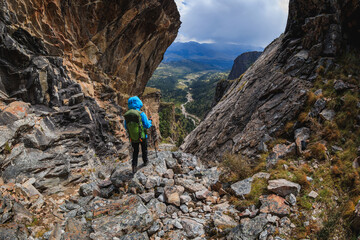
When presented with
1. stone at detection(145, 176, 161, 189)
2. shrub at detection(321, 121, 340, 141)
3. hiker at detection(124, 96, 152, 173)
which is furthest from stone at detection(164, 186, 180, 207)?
shrub at detection(321, 121, 340, 141)

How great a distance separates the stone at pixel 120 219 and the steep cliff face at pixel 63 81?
5413 millimetres

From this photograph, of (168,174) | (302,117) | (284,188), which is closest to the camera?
(284,188)

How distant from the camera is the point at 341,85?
31.6 ft

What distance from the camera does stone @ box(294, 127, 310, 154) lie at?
26.3 ft

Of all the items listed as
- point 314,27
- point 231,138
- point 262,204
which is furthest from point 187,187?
point 314,27

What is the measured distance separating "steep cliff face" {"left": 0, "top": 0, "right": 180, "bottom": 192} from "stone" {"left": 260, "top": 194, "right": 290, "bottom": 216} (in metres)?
9.74

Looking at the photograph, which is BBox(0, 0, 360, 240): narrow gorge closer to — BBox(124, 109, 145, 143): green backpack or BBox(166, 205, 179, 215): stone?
BBox(166, 205, 179, 215): stone

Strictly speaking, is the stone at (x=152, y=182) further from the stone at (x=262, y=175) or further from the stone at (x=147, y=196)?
the stone at (x=262, y=175)

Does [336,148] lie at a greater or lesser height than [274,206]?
greater

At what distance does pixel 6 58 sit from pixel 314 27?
23.2m

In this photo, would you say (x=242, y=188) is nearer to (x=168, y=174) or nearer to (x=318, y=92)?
(x=168, y=174)

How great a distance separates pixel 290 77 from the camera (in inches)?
488

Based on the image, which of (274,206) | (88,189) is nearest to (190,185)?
(274,206)

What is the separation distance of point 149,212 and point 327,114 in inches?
370
